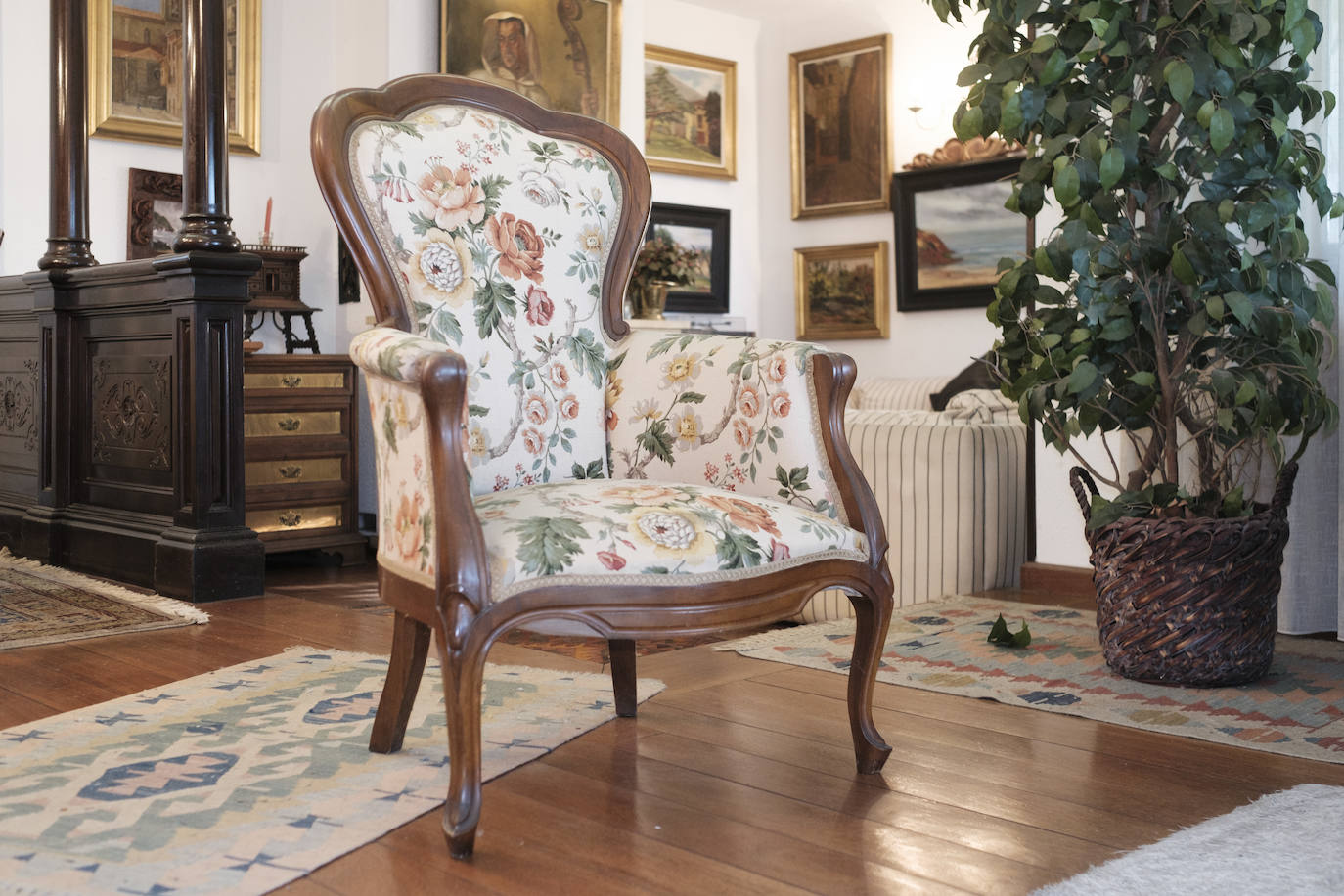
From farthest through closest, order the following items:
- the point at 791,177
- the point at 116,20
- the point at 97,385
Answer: the point at 791,177 → the point at 116,20 → the point at 97,385

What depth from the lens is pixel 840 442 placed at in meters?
1.95

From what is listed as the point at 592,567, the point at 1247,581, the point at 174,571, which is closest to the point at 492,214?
the point at 592,567

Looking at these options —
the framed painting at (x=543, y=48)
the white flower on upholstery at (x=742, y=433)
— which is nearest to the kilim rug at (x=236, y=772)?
the white flower on upholstery at (x=742, y=433)

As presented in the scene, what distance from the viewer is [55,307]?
13.7ft

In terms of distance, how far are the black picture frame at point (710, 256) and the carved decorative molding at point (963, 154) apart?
3.70 feet

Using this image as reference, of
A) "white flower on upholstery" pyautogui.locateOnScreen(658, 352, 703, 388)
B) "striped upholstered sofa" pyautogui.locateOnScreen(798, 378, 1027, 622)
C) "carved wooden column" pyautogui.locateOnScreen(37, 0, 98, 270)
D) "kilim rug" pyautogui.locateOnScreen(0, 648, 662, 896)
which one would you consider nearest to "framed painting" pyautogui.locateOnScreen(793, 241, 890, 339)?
"striped upholstered sofa" pyautogui.locateOnScreen(798, 378, 1027, 622)

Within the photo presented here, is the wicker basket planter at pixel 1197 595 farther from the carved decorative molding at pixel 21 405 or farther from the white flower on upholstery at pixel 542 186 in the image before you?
the carved decorative molding at pixel 21 405

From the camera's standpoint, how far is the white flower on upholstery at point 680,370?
2.09 meters

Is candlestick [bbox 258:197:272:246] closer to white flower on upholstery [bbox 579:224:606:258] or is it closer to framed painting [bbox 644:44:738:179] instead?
framed painting [bbox 644:44:738:179]

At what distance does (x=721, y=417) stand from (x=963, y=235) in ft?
16.3

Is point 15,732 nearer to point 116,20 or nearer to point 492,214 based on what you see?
point 492,214

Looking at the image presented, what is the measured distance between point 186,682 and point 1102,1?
2.22 metres

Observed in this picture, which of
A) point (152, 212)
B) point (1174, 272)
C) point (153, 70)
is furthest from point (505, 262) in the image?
point (153, 70)

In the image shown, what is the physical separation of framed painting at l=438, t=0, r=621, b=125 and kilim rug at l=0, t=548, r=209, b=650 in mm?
2505
